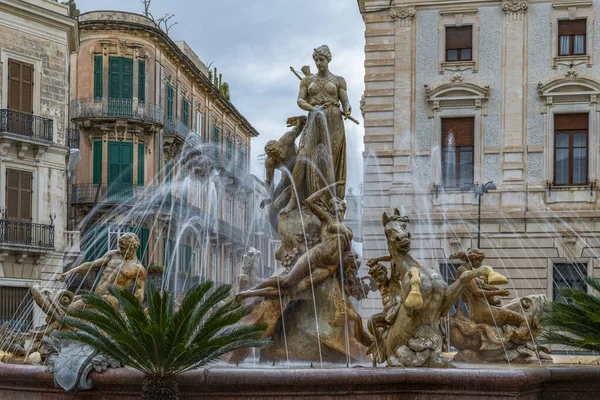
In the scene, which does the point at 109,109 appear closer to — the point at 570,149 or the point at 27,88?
the point at 27,88

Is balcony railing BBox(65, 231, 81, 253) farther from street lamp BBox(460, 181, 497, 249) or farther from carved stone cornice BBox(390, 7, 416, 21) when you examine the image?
street lamp BBox(460, 181, 497, 249)

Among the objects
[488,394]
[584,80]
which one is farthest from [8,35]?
[488,394]

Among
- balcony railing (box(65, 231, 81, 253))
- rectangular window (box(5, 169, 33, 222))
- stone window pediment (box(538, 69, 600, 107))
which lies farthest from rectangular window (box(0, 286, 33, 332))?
stone window pediment (box(538, 69, 600, 107))

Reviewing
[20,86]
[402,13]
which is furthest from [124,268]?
[402,13]

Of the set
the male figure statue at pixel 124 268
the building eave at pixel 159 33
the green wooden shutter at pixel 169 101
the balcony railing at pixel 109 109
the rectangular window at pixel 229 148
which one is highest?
the building eave at pixel 159 33

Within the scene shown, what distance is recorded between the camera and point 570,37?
31844mm

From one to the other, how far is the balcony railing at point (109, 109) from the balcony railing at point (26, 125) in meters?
9.66

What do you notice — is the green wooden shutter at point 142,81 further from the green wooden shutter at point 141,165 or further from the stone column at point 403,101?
the stone column at point 403,101

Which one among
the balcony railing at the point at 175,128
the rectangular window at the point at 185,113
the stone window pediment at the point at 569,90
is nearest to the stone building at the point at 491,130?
the stone window pediment at the point at 569,90

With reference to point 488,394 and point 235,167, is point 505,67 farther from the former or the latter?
point 235,167

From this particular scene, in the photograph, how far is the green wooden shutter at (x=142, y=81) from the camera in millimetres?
44094

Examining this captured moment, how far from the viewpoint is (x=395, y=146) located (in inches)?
1267

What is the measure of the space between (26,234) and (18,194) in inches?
48.0

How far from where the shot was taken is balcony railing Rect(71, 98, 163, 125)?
4306cm
